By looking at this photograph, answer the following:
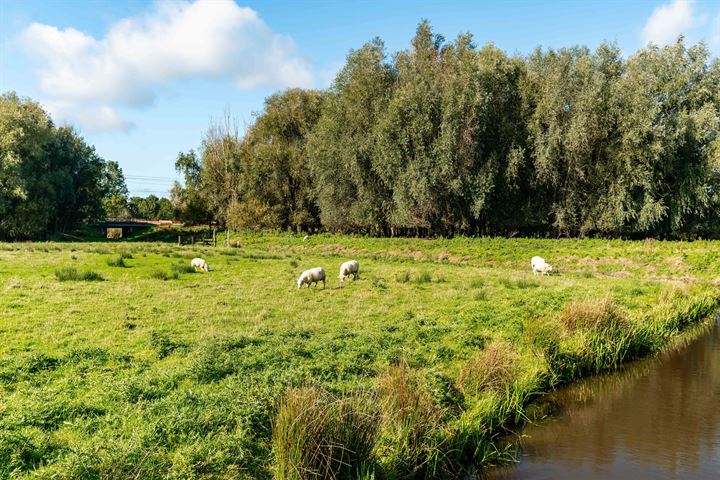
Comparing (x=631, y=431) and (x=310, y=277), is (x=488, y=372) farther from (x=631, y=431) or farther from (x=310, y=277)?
(x=310, y=277)

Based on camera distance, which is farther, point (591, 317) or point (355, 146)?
point (355, 146)

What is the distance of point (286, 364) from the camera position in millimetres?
12055

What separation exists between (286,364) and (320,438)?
468 cm

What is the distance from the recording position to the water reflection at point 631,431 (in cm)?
953

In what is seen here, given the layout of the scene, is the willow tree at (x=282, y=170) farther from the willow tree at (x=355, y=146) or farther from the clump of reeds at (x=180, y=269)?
the clump of reeds at (x=180, y=269)

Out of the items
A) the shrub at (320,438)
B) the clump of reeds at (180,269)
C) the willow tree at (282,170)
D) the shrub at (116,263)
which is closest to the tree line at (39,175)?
the willow tree at (282,170)

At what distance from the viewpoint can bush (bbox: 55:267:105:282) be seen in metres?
25.4

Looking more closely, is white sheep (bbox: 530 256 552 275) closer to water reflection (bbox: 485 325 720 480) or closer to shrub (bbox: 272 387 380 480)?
water reflection (bbox: 485 325 720 480)

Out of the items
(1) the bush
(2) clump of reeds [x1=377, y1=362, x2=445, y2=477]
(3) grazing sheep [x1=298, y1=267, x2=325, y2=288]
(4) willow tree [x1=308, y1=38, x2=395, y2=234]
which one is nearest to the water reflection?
(2) clump of reeds [x1=377, y1=362, x2=445, y2=477]

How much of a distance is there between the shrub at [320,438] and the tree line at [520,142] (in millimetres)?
45701

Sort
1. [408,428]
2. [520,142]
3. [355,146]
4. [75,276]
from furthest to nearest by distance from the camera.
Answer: [355,146], [520,142], [75,276], [408,428]

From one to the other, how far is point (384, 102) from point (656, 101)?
27819mm

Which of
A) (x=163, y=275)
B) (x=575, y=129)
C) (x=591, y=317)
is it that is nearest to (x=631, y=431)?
(x=591, y=317)

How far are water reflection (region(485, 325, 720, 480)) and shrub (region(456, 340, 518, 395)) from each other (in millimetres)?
1201
